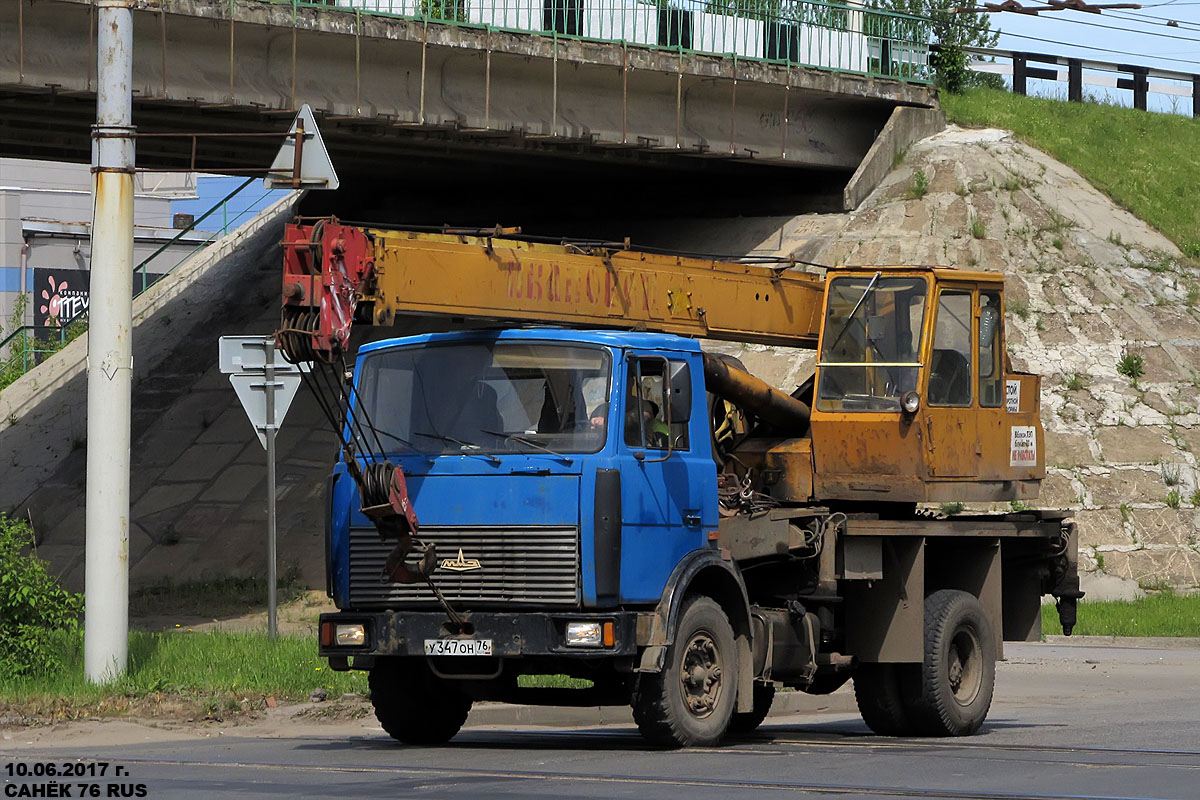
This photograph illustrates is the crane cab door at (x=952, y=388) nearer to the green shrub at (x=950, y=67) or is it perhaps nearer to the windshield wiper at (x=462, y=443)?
the windshield wiper at (x=462, y=443)

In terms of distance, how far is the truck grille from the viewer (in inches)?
437

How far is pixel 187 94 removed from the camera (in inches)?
926

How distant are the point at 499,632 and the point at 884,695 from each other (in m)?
3.99

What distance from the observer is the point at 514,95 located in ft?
87.6

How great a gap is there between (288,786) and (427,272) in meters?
3.55

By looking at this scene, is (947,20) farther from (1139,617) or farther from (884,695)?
(884,695)

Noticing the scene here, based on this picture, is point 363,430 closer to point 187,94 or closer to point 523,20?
point 187,94

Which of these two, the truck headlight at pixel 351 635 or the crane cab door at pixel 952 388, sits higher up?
the crane cab door at pixel 952 388

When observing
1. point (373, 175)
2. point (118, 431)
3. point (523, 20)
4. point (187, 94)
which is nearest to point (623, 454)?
point (118, 431)

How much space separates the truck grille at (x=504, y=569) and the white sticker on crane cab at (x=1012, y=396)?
4844mm

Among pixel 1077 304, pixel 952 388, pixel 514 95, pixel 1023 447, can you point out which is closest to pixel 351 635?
pixel 952 388

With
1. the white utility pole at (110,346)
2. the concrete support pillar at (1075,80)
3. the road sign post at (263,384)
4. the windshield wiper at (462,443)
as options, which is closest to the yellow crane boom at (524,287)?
the windshield wiper at (462,443)

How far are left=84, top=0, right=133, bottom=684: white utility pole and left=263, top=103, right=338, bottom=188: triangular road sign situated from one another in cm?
135

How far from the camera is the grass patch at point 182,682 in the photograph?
13.4 meters
